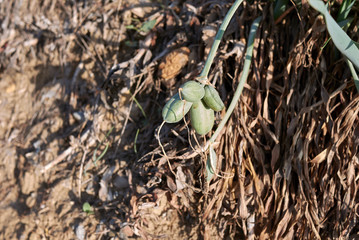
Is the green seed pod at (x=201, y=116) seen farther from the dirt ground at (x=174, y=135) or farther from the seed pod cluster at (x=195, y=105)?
the dirt ground at (x=174, y=135)

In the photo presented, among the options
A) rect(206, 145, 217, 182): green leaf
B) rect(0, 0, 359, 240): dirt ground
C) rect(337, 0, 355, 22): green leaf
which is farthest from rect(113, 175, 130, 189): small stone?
rect(337, 0, 355, 22): green leaf

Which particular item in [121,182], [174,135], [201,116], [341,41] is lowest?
[121,182]

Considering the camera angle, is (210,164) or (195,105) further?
(210,164)

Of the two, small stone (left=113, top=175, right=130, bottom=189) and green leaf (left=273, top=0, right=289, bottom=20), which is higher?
green leaf (left=273, top=0, right=289, bottom=20)

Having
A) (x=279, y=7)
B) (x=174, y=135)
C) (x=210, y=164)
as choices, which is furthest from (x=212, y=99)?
(x=279, y=7)

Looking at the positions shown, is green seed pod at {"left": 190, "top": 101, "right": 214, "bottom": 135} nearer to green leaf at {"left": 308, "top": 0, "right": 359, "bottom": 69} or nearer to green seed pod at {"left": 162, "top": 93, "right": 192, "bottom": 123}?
green seed pod at {"left": 162, "top": 93, "right": 192, "bottom": 123}

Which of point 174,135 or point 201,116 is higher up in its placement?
point 201,116

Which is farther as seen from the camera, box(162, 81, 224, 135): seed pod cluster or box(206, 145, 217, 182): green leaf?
box(206, 145, 217, 182): green leaf

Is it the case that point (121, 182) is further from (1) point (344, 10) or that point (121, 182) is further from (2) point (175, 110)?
(1) point (344, 10)

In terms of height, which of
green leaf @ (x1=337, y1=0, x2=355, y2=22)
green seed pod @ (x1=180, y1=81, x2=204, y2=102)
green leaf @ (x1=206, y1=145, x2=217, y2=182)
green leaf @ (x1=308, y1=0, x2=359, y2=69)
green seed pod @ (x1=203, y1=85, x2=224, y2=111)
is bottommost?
green leaf @ (x1=206, y1=145, x2=217, y2=182)

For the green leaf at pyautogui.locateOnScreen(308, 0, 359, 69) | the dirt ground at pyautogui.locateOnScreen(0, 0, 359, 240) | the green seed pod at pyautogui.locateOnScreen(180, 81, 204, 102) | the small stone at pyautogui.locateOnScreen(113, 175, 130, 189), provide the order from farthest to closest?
the small stone at pyautogui.locateOnScreen(113, 175, 130, 189), the dirt ground at pyautogui.locateOnScreen(0, 0, 359, 240), the green leaf at pyautogui.locateOnScreen(308, 0, 359, 69), the green seed pod at pyautogui.locateOnScreen(180, 81, 204, 102)
